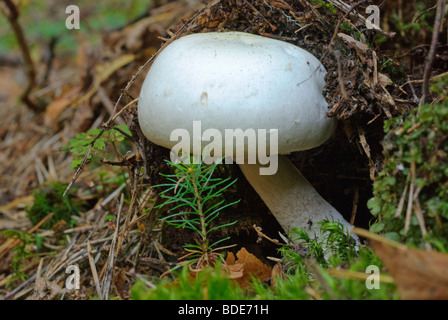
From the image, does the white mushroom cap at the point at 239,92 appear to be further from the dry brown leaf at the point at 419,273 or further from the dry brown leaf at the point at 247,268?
the dry brown leaf at the point at 419,273

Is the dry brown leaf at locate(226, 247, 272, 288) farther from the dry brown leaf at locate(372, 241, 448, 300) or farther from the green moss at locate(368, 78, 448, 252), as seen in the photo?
the dry brown leaf at locate(372, 241, 448, 300)

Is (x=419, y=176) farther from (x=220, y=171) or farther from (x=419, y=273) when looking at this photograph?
(x=220, y=171)

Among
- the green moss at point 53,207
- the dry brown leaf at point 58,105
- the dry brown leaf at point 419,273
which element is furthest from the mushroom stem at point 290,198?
the dry brown leaf at point 58,105

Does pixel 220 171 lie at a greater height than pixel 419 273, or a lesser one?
greater

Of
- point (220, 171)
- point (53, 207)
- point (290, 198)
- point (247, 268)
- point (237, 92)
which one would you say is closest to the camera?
point (237, 92)

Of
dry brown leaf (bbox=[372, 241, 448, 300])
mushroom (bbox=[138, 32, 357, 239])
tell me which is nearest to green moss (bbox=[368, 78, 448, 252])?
dry brown leaf (bbox=[372, 241, 448, 300])

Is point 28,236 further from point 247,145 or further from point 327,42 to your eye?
point 327,42

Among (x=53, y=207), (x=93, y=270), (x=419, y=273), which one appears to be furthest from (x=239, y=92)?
(x=53, y=207)
